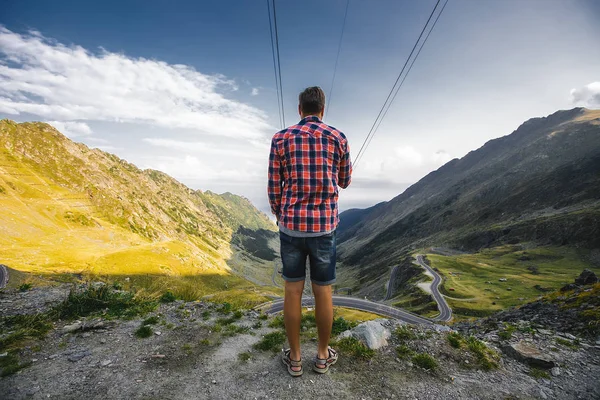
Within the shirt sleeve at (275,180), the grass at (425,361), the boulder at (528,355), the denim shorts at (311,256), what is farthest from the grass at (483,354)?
the shirt sleeve at (275,180)

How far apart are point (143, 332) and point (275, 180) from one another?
6362mm

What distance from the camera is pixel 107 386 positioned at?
17.1ft

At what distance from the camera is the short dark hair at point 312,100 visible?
5.40m

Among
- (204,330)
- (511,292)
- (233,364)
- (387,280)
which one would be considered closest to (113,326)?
(204,330)

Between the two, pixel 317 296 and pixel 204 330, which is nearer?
pixel 317 296

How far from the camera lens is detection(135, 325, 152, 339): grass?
759 cm

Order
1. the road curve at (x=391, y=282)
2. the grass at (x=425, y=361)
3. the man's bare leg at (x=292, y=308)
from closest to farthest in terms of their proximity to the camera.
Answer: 1. the man's bare leg at (x=292, y=308)
2. the grass at (x=425, y=361)
3. the road curve at (x=391, y=282)

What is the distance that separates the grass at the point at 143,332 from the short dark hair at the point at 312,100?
764 centimetres

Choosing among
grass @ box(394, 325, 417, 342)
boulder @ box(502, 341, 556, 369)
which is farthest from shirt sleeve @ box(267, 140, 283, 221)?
boulder @ box(502, 341, 556, 369)

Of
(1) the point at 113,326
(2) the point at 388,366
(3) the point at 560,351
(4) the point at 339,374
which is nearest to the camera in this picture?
(4) the point at 339,374

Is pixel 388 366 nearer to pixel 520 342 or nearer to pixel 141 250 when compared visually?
pixel 520 342

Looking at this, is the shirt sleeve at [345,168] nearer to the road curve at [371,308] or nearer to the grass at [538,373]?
the grass at [538,373]

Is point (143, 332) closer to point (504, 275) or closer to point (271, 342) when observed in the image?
point (271, 342)

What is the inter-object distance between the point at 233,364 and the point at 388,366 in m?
3.70
